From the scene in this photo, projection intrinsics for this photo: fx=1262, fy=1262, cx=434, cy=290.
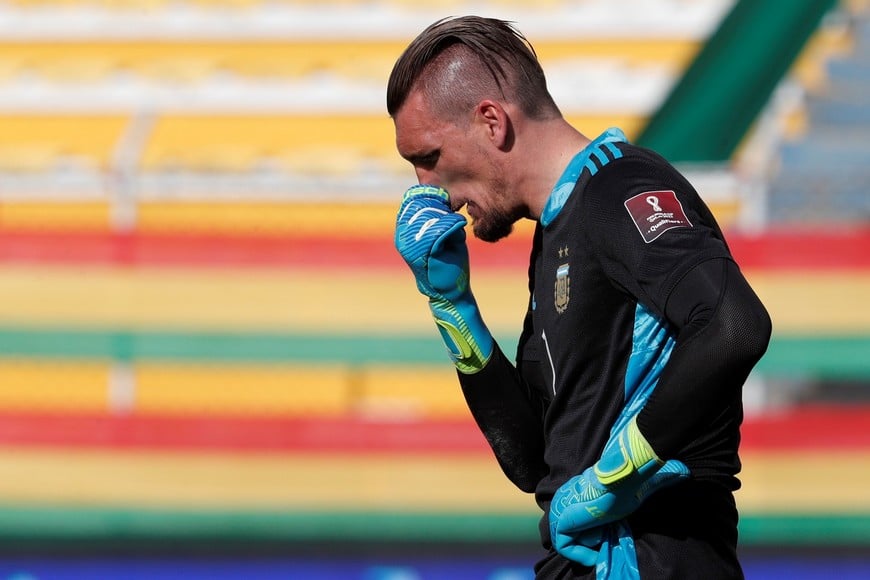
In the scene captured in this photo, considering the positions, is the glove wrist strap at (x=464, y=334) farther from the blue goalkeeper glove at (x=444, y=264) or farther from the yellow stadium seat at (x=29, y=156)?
the yellow stadium seat at (x=29, y=156)

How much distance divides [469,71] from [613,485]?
66 centimetres

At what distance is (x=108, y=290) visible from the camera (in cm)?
423

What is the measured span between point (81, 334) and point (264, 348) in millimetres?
624

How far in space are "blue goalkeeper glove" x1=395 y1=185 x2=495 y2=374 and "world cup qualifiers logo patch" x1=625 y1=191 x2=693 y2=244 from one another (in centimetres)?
32

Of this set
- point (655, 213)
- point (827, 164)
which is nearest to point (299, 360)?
point (827, 164)

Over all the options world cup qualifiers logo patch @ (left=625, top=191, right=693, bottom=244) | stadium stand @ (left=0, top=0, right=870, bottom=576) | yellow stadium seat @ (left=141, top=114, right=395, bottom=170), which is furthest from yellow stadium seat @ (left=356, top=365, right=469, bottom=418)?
world cup qualifiers logo patch @ (left=625, top=191, right=693, bottom=244)

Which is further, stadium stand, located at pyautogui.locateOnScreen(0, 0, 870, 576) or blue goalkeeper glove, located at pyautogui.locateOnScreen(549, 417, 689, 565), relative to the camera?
stadium stand, located at pyautogui.locateOnScreen(0, 0, 870, 576)

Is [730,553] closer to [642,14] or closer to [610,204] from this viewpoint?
[610,204]

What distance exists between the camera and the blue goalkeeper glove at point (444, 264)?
6.47 feet

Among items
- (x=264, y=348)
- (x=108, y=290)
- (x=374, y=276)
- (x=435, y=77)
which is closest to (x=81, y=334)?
(x=108, y=290)

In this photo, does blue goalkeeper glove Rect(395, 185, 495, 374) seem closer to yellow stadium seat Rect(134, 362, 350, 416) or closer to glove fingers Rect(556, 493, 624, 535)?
glove fingers Rect(556, 493, 624, 535)

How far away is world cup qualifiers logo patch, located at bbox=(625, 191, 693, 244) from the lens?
170 cm

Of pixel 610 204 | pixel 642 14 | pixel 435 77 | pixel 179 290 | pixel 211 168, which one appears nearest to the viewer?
pixel 610 204

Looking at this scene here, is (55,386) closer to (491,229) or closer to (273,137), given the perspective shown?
(273,137)
